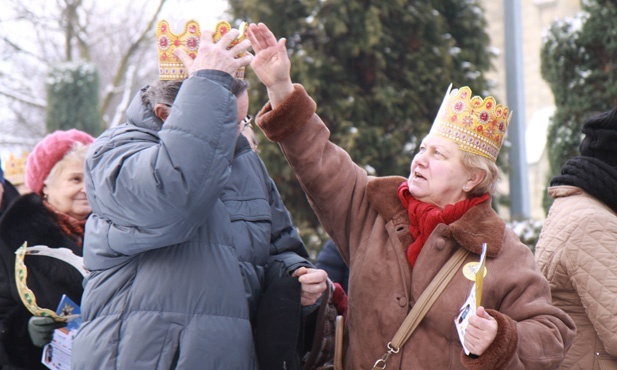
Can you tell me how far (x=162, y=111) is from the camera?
2.77 m

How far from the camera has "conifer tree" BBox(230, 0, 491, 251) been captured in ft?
22.5

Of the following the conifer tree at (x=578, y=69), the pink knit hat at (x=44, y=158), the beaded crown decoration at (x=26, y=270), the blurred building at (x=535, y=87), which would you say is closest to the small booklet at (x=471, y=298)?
the beaded crown decoration at (x=26, y=270)

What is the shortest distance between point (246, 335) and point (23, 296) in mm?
1509

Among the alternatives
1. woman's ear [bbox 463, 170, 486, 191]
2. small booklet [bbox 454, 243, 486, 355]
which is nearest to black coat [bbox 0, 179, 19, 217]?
woman's ear [bbox 463, 170, 486, 191]

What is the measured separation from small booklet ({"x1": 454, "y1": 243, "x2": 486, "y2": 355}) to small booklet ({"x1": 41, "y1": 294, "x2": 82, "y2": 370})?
1829mm

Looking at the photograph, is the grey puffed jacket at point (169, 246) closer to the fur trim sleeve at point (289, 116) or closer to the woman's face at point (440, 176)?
the fur trim sleeve at point (289, 116)

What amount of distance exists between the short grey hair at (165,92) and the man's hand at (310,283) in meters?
0.70

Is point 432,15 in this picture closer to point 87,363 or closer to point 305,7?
point 305,7

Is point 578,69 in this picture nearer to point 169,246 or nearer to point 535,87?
point 169,246

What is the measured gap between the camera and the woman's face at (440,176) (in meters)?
3.17

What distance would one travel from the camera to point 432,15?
7.06m

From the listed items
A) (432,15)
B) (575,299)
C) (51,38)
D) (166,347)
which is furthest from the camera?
(51,38)

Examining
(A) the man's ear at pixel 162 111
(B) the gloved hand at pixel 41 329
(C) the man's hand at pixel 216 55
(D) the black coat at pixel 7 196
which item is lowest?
(B) the gloved hand at pixel 41 329

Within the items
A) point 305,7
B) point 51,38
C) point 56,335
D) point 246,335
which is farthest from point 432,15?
point 51,38
